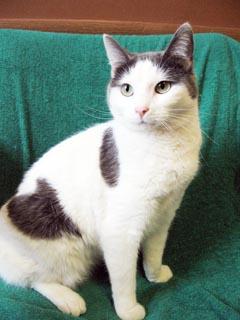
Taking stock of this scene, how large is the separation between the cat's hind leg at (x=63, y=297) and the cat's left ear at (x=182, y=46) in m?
0.66

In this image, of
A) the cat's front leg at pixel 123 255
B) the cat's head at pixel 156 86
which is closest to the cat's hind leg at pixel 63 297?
the cat's front leg at pixel 123 255

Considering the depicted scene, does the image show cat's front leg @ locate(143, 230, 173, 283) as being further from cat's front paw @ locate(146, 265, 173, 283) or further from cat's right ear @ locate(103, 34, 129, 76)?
cat's right ear @ locate(103, 34, 129, 76)

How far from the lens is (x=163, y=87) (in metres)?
0.92

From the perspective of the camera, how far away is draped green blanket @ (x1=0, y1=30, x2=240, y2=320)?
4.38 feet

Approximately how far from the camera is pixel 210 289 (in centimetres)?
111

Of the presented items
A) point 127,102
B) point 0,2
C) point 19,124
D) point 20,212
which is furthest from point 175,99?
point 0,2

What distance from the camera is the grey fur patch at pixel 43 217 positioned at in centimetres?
108

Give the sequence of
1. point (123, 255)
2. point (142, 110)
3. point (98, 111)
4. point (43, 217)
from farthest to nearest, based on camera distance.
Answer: point (98, 111) < point (43, 217) < point (123, 255) < point (142, 110)

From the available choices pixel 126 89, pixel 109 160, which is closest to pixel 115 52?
pixel 126 89

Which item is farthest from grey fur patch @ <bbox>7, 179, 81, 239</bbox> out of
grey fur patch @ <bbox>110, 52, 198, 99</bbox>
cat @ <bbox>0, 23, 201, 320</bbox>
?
grey fur patch @ <bbox>110, 52, 198, 99</bbox>

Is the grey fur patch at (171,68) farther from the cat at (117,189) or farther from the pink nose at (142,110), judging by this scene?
the pink nose at (142,110)

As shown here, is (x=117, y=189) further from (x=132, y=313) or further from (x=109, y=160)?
(x=132, y=313)

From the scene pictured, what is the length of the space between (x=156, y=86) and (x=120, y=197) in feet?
0.92

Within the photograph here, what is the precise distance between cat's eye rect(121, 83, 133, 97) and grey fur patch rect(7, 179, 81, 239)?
0.35 m
